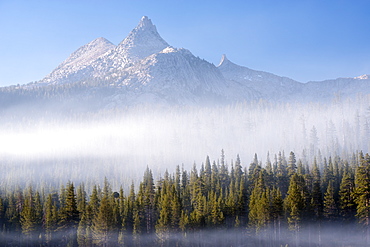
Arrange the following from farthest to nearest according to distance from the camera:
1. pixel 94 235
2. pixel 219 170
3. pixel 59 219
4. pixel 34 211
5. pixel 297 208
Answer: pixel 219 170 → pixel 34 211 → pixel 59 219 → pixel 94 235 → pixel 297 208

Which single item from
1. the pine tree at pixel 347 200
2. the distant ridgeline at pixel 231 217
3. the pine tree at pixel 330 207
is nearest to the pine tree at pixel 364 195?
the distant ridgeline at pixel 231 217

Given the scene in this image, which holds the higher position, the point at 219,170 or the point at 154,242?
the point at 219,170

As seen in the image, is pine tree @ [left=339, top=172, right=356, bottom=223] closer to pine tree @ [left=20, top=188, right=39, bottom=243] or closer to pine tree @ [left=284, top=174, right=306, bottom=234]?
pine tree @ [left=284, top=174, right=306, bottom=234]

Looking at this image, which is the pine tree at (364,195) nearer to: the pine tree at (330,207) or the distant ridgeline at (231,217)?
the distant ridgeline at (231,217)

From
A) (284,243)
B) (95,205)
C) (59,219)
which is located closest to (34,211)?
(59,219)

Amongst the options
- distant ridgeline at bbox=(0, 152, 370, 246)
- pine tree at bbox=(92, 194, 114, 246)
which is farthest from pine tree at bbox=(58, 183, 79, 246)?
pine tree at bbox=(92, 194, 114, 246)

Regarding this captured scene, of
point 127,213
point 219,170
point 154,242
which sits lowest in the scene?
point 154,242

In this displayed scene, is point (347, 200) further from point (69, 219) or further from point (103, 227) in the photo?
point (69, 219)

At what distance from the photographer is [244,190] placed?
113m

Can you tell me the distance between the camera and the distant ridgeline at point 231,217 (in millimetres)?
92375

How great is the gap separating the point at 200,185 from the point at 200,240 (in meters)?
22.2

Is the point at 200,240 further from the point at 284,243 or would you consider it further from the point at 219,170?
the point at 219,170

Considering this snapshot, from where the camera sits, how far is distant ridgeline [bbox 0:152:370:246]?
3637 inches

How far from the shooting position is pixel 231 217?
349 ft
